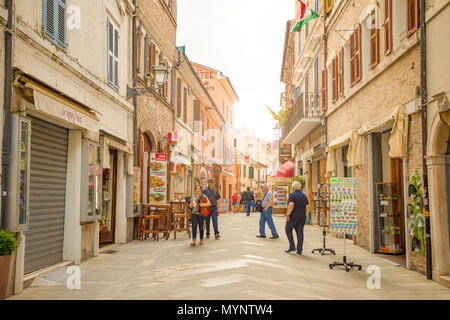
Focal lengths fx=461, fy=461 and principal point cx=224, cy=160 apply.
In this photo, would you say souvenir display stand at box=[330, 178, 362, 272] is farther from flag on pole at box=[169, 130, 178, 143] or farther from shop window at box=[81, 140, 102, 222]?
flag on pole at box=[169, 130, 178, 143]

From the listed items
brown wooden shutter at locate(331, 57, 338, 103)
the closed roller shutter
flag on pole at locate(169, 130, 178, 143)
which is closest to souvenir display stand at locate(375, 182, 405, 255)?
brown wooden shutter at locate(331, 57, 338, 103)

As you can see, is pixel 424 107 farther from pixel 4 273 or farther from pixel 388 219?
pixel 4 273

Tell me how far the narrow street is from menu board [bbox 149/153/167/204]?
3.45m

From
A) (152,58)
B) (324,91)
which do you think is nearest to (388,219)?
(324,91)

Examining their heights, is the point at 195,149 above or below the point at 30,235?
above

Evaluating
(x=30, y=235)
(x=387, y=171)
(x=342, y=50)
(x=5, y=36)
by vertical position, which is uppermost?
(x=342, y=50)

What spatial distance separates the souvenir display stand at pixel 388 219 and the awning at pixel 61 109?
23.0 ft

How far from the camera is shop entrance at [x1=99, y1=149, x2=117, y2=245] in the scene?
12.4m

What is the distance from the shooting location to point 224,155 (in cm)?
4141

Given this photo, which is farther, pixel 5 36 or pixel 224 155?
pixel 224 155

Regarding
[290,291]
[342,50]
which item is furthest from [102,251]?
[342,50]

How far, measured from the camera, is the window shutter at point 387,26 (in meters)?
10.2
